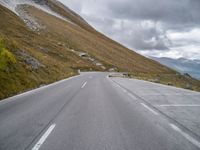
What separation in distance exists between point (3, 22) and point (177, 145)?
71.5m

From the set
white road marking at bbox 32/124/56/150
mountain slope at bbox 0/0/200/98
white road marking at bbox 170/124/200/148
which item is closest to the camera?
white road marking at bbox 32/124/56/150

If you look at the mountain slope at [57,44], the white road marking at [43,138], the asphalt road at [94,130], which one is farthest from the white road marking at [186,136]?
the mountain slope at [57,44]

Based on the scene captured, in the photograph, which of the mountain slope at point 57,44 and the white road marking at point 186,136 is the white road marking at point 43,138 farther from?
the mountain slope at point 57,44

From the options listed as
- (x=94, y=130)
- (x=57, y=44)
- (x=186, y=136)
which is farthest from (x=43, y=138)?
(x=57, y=44)

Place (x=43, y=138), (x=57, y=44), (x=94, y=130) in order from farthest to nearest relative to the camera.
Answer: (x=57, y=44)
(x=94, y=130)
(x=43, y=138)

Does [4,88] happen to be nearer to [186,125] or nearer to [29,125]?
[29,125]

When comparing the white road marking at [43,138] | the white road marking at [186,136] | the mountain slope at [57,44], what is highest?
the mountain slope at [57,44]

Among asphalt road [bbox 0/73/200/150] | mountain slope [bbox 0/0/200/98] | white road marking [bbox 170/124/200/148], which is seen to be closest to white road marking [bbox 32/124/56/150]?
asphalt road [bbox 0/73/200/150]

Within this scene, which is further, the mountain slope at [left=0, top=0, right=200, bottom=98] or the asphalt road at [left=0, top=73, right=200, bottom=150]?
the mountain slope at [left=0, top=0, right=200, bottom=98]

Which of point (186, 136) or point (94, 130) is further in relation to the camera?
point (94, 130)

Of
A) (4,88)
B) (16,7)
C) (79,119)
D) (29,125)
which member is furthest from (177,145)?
(16,7)

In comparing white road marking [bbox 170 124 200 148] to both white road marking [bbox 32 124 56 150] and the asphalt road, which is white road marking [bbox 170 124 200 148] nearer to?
the asphalt road

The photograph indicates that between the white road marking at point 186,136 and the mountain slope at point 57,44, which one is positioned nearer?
the white road marking at point 186,136

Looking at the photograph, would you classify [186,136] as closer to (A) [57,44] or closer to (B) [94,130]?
(B) [94,130]
